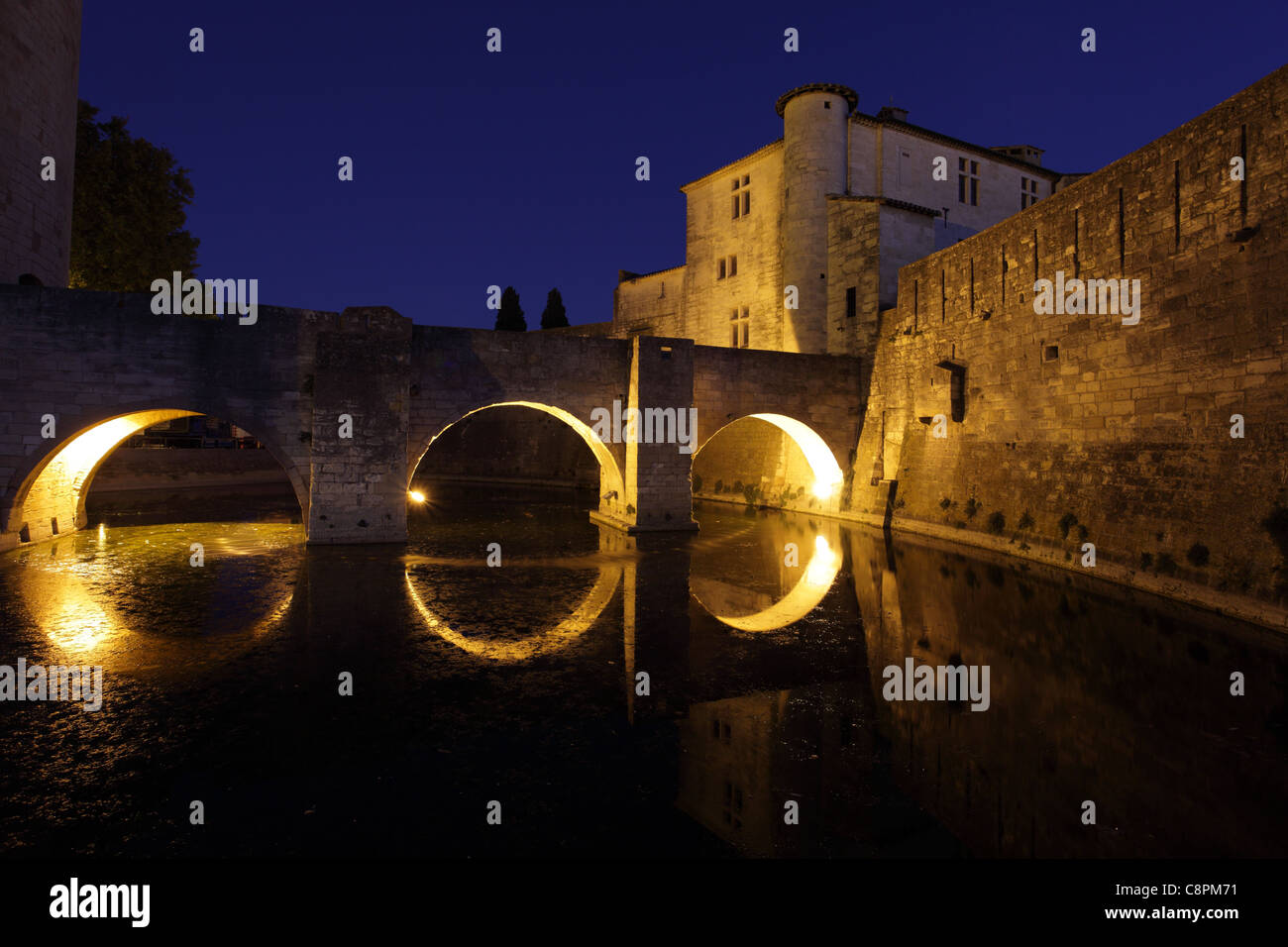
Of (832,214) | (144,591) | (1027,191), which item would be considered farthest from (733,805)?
(1027,191)

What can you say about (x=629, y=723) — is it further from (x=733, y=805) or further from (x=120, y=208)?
(x=120, y=208)

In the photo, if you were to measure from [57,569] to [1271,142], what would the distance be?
1929 centimetres

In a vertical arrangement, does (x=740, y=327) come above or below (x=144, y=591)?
above

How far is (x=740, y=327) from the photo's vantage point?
1120 inches

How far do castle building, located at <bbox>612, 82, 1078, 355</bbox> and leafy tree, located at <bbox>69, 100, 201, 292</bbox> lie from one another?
20682mm

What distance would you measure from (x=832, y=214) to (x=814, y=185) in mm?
1642

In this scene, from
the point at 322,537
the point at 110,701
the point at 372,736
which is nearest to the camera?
the point at 372,736

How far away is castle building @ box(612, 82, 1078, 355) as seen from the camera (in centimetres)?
2136

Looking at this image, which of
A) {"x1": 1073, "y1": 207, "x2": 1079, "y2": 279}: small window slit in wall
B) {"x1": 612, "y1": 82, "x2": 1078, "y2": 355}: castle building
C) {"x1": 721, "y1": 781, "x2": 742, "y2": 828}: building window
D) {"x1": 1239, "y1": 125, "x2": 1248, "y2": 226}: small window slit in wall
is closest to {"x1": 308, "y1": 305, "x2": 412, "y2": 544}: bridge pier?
{"x1": 721, "y1": 781, "x2": 742, "y2": 828}: building window

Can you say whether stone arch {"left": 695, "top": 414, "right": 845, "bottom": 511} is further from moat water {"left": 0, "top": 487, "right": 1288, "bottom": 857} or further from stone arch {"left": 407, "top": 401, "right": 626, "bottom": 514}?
moat water {"left": 0, "top": 487, "right": 1288, "bottom": 857}

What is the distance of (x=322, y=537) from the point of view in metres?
14.1

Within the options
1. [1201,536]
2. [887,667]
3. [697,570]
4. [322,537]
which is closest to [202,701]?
[887,667]

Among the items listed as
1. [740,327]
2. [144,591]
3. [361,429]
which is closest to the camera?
[144,591]
